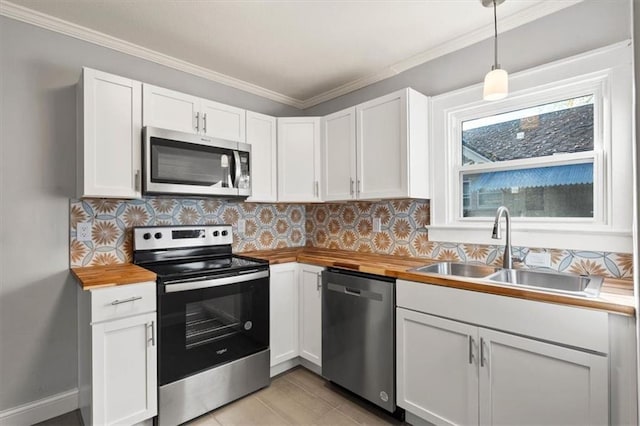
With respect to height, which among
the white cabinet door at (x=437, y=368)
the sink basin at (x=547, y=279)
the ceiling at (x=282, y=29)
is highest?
the ceiling at (x=282, y=29)

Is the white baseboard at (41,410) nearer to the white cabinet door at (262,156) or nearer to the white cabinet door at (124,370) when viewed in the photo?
the white cabinet door at (124,370)

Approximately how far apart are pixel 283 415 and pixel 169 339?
2.82 feet

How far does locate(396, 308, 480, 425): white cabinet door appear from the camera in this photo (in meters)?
1.60

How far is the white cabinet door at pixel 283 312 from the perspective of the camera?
239 cm

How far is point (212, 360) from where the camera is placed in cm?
202

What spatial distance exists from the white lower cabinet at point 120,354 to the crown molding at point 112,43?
1666 mm

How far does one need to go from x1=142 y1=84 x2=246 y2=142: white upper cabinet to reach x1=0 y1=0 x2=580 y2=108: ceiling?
0.39 meters

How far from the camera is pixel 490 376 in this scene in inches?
60.2

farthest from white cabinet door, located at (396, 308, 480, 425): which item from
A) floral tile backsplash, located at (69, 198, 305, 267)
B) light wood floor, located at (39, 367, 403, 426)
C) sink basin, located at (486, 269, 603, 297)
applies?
floral tile backsplash, located at (69, 198, 305, 267)

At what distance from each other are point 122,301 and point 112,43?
176 centimetres

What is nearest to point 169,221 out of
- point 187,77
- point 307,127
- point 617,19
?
point 187,77

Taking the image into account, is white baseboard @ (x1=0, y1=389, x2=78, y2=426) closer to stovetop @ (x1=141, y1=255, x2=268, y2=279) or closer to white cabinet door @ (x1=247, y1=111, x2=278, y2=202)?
stovetop @ (x1=141, y1=255, x2=268, y2=279)

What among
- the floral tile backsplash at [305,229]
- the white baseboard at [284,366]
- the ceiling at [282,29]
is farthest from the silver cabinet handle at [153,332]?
the ceiling at [282,29]

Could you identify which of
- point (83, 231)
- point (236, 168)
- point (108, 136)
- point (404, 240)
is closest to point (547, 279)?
point (404, 240)
